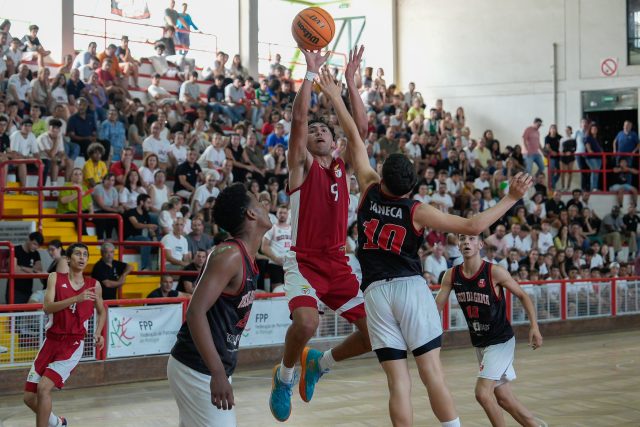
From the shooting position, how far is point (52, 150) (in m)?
14.8

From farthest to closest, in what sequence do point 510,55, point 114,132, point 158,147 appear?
point 510,55 → point 158,147 → point 114,132

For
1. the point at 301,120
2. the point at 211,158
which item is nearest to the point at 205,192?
the point at 211,158

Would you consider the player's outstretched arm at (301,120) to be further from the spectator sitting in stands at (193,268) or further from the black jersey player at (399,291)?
the spectator sitting in stands at (193,268)

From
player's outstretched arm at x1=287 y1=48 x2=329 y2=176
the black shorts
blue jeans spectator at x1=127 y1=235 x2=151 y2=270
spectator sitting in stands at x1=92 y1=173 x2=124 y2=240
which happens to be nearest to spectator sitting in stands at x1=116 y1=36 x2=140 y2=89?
spectator sitting in stands at x1=92 y1=173 x2=124 y2=240

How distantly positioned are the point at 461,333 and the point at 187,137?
586 cm

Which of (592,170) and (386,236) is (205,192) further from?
(592,170)

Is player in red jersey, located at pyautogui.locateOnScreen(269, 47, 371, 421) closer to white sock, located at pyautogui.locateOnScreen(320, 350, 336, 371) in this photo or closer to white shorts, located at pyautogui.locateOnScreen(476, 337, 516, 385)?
white sock, located at pyautogui.locateOnScreen(320, 350, 336, 371)

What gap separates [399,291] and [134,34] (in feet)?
62.6

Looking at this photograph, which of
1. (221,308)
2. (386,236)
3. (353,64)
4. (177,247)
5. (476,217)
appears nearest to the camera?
(221,308)

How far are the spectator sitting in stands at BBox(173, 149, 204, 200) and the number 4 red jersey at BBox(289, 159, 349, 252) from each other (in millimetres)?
8783

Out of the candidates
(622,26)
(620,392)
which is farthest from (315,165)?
(622,26)

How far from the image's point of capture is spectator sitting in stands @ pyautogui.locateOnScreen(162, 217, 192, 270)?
1414 cm

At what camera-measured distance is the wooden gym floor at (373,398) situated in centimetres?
945

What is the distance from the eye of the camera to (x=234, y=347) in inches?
199
